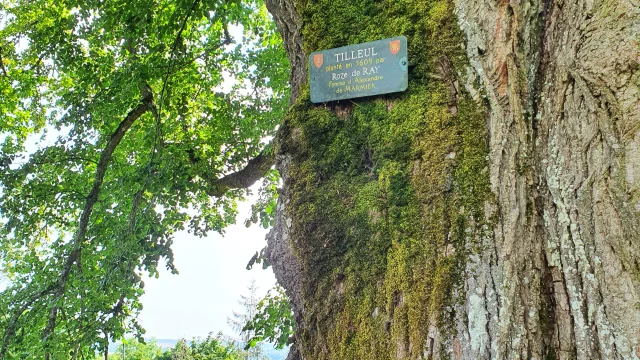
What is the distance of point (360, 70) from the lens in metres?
2.25

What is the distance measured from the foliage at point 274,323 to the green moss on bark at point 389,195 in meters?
4.55

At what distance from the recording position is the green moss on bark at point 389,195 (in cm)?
179

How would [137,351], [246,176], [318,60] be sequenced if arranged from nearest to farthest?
[318,60]
[246,176]
[137,351]

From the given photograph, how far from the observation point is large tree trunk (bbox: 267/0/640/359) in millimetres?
1594

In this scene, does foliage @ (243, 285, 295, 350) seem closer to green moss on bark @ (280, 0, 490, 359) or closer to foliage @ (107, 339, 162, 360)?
green moss on bark @ (280, 0, 490, 359)

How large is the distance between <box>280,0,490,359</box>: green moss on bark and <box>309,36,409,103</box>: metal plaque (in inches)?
2.0

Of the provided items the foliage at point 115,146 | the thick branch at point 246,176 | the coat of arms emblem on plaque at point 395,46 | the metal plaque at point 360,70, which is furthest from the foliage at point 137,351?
the coat of arms emblem on plaque at point 395,46

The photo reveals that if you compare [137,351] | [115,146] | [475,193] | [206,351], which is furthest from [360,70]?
[137,351]

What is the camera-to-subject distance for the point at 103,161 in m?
5.72

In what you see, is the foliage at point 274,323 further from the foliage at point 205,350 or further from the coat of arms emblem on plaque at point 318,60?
the foliage at point 205,350

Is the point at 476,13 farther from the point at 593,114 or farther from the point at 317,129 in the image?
the point at 317,129

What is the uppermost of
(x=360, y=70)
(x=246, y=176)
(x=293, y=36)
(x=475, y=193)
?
(x=246, y=176)

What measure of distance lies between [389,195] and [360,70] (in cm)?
62

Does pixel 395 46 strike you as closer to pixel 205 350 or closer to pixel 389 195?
pixel 389 195
